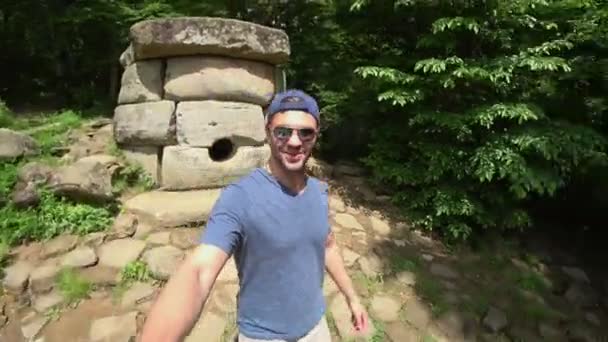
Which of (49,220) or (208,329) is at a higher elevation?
(49,220)

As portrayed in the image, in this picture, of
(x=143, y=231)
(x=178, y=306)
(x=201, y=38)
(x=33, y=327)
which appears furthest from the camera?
(x=201, y=38)

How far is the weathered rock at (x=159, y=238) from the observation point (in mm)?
3980

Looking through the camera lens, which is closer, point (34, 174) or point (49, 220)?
point (49, 220)

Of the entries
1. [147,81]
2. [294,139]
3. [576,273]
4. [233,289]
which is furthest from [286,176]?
[576,273]

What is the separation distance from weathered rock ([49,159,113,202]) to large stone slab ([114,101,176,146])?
73cm

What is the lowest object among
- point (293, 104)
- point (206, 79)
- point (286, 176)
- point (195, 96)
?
point (195, 96)

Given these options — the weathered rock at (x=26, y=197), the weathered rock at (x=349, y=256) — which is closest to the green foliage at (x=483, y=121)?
the weathered rock at (x=349, y=256)

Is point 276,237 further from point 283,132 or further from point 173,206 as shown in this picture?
point 173,206

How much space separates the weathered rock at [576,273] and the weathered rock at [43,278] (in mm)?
5502

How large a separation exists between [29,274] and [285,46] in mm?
3516

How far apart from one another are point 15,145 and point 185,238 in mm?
2314

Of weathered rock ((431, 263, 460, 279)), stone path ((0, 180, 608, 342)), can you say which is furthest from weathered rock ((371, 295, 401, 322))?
weathered rock ((431, 263, 460, 279))

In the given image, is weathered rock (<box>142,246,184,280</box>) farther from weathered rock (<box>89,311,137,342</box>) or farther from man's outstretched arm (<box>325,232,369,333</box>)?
man's outstretched arm (<box>325,232,369,333</box>)

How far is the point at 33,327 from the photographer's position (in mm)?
3070
